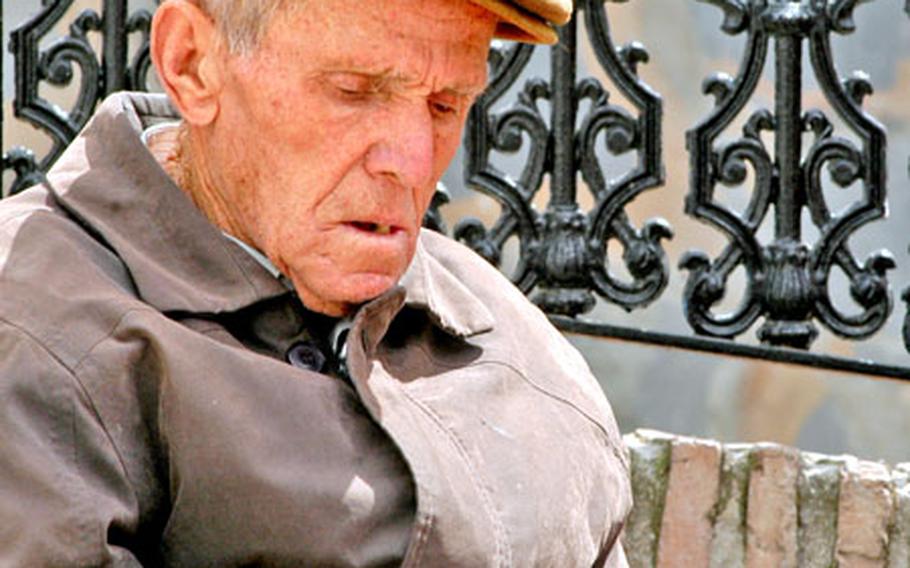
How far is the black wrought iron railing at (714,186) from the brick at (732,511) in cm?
31

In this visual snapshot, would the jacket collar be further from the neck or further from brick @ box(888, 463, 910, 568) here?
brick @ box(888, 463, 910, 568)

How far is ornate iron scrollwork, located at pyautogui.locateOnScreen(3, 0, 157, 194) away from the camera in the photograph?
5336 millimetres

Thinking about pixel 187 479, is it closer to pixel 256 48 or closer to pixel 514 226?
pixel 256 48

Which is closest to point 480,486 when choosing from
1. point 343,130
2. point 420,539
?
point 420,539

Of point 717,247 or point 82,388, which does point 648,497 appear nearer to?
point 82,388

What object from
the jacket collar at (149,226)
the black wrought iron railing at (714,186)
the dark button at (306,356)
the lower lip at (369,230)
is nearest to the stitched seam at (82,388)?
the jacket collar at (149,226)

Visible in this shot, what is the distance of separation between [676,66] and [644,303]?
174 centimetres

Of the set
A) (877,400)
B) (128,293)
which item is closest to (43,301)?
(128,293)

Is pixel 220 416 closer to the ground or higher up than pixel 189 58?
closer to the ground

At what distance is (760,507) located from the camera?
447cm

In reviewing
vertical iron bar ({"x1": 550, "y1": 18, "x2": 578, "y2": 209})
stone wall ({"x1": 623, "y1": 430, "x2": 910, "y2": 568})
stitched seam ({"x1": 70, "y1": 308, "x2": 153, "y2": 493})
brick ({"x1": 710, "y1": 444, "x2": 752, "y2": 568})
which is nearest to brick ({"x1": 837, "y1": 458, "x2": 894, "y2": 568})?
stone wall ({"x1": 623, "y1": 430, "x2": 910, "y2": 568})

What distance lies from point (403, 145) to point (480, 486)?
1.47 feet

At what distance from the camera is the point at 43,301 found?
108 inches

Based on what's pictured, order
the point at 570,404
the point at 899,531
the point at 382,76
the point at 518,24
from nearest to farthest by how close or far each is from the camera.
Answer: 1. the point at 382,76
2. the point at 518,24
3. the point at 570,404
4. the point at 899,531
